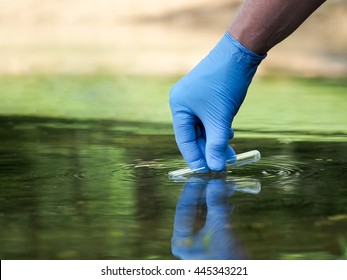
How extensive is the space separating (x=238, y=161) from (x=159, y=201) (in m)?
0.55

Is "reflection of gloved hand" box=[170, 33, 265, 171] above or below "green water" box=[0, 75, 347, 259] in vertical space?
above

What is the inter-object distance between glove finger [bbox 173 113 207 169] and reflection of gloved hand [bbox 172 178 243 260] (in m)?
0.10

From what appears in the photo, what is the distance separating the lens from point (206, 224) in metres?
2.92

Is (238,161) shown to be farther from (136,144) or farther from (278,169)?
(136,144)

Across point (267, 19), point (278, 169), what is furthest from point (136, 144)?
point (267, 19)

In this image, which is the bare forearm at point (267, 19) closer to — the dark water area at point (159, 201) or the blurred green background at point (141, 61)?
the dark water area at point (159, 201)

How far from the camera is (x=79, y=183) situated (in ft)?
11.6

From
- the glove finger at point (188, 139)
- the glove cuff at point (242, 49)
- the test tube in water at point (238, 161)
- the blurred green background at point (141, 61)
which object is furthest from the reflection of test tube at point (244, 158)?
the blurred green background at point (141, 61)

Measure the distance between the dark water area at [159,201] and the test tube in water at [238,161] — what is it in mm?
37

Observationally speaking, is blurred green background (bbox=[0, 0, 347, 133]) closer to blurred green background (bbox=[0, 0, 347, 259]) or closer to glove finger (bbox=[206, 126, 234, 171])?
blurred green background (bbox=[0, 0, 347, 259])

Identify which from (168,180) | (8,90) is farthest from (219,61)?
(8,90)

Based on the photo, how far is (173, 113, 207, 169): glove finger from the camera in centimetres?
368

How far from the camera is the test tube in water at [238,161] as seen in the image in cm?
362

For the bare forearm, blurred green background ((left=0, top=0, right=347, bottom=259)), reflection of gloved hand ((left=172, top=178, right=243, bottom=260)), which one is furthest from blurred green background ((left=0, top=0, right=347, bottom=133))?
reflection of gloved hand ((left=172, top=178, right=243, bottom=260))
